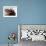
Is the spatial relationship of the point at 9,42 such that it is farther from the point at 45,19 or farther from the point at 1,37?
the point at 45,19

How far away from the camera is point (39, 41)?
4277 mm

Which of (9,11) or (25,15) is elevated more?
(9,11)

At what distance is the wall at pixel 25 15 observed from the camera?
4480 millimetres

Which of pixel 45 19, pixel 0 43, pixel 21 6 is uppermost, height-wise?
pixel 21 6

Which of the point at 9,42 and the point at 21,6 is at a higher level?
the point at 21,6

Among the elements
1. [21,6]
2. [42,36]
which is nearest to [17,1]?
[21,6]

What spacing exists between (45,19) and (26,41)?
919 mm

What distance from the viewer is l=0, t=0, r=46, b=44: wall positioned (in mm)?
4480

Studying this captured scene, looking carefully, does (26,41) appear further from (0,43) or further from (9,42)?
(0,43)

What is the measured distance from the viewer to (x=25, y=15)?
4.49 metres

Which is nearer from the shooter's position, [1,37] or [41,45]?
[41,45]

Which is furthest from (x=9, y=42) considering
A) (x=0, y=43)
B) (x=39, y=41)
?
(x=39, y=41)

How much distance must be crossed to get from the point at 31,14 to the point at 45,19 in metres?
0.47

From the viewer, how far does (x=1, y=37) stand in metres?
4.48
